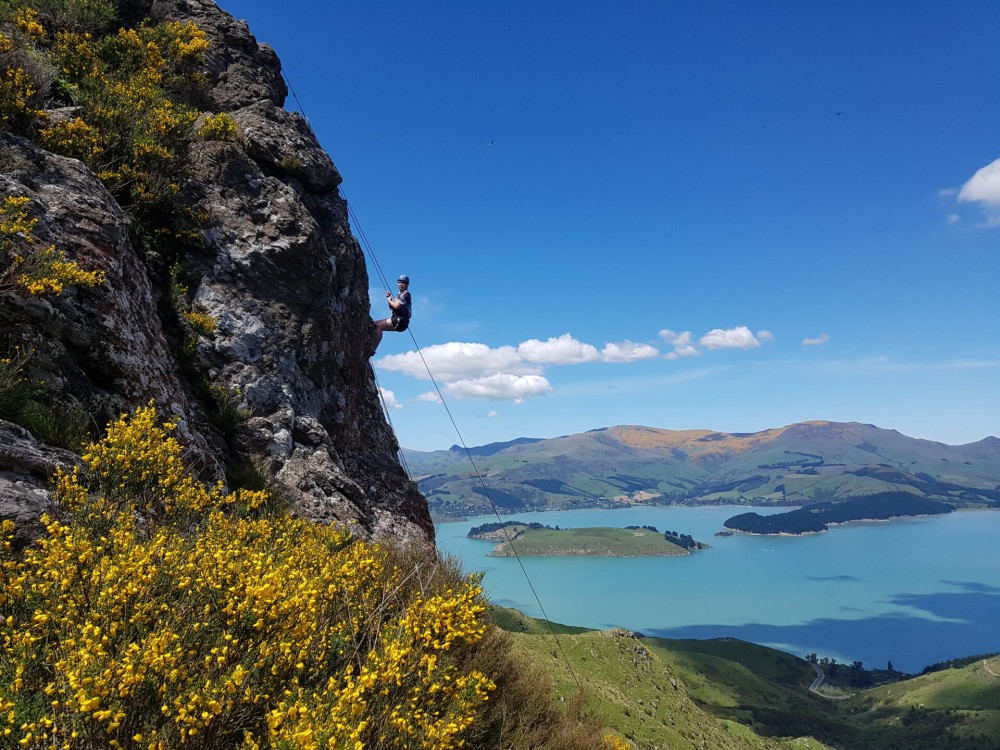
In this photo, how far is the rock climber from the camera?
18.8 m

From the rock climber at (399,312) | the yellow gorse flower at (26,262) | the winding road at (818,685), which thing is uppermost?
the rock climber at (399,312)

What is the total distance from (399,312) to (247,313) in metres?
6.95

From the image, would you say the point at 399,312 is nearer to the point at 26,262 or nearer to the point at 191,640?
the point at 26,262

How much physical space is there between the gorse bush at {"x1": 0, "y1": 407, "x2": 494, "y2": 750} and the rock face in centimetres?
109

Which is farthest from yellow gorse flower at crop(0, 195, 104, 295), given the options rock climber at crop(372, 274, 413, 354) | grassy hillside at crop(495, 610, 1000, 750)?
grassy hillside at crop(495, 610, 1000, 750)

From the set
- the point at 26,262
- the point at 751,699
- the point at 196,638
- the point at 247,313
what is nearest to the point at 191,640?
the point at 196,638

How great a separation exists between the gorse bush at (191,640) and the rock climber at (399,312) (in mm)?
12985

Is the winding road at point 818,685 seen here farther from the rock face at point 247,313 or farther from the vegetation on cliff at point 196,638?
→ the vegetation on cliff at point 196,638

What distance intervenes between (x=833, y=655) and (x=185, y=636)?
254m

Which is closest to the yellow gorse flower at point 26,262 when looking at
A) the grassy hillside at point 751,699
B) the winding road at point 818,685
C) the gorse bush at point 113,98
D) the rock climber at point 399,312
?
the gorse bush at point 113,98

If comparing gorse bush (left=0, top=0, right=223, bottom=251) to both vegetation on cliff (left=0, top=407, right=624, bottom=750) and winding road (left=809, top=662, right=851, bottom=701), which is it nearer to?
vegetation on cliff (left=0, top=407, right=624, bottom=750)

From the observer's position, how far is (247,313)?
490 inches

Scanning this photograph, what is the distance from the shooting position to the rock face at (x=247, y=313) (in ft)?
25.3

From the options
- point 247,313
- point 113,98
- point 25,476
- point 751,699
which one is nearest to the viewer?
point 25,476
